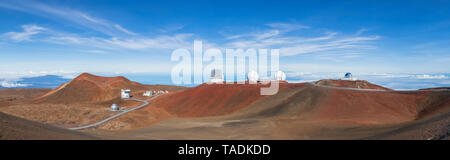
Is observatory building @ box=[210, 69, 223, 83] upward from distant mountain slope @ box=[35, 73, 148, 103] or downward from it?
upward

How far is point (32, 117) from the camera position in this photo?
40938 mm

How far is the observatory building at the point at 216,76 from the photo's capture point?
75537mm

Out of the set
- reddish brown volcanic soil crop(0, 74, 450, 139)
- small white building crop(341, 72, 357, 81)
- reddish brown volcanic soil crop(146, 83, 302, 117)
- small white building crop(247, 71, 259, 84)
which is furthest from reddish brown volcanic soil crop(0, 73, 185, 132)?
small white building crop(341, 72, 357, 81)

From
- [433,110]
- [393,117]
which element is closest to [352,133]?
[393,117]

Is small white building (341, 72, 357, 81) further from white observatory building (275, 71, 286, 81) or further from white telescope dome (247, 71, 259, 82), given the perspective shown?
white telescope dome (247, 71, 259, 82)

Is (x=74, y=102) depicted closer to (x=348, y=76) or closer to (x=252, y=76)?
(x=252, y=76)

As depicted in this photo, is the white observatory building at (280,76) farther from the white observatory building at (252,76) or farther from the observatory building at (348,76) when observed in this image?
the observatory building at (348,76)

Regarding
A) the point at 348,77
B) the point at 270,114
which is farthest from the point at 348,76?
the point at 270,114

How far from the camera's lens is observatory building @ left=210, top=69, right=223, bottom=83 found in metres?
75.5

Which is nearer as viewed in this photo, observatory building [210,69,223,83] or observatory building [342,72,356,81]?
observatory building [342,72,356,81]

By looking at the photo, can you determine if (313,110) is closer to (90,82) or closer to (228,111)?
(228,111)

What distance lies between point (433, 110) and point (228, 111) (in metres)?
30.4

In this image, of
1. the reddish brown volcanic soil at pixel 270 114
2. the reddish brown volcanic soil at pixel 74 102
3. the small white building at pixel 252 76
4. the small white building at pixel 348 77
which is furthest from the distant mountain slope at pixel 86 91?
the small white building at pixel 348 77

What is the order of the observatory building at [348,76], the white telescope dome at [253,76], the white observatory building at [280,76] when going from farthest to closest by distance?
the white observatory building at [280,76]
the observatory building at [348,76]
the white telescope dome at [253,76]
